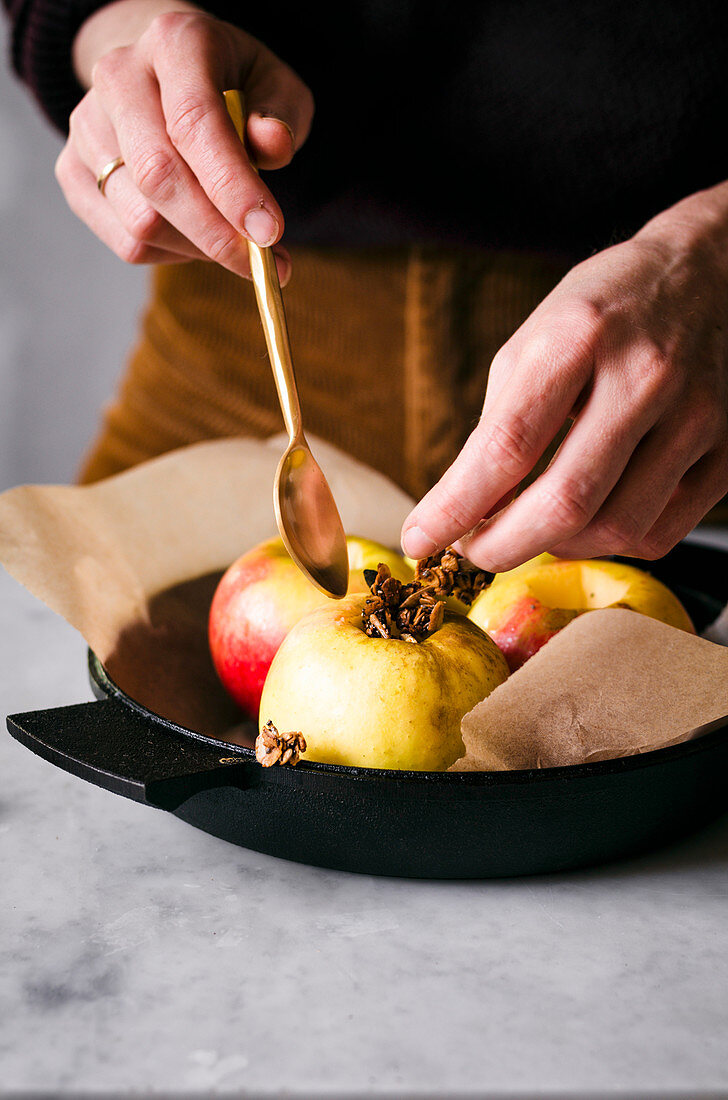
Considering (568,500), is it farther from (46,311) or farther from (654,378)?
(46,311)

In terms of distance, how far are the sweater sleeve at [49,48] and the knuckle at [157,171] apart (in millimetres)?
355

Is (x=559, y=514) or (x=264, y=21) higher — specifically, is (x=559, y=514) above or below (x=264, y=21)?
below

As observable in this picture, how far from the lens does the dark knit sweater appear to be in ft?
2.46

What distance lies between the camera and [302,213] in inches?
34.6

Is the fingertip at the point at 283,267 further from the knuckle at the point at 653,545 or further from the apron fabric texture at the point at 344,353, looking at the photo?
the apron fabric texture at the point at 344,353

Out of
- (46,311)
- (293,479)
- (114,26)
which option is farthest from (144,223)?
(46,311)

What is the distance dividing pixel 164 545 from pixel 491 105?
44 cm

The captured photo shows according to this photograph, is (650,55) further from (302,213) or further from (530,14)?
(302,213)

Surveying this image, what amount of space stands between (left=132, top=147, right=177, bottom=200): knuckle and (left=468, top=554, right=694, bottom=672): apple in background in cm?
28

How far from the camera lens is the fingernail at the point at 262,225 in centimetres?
49

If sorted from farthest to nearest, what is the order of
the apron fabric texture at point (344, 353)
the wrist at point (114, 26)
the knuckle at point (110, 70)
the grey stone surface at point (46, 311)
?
the grey stone surface at point (46, 311)
the apron fabric texture at point (344, 353)
the wrist at point (114, 26)
the knuckle at point (110, 70)

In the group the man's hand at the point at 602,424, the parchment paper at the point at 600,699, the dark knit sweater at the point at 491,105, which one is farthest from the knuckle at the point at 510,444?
the dark knit sweater at the point at 491,105

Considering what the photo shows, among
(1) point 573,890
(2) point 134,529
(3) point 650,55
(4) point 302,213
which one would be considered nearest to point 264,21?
(4) point 302,213

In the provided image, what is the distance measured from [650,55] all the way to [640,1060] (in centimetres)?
69
